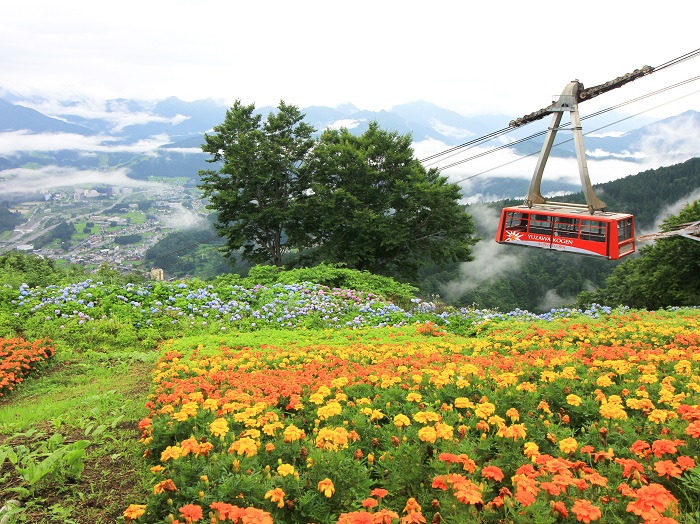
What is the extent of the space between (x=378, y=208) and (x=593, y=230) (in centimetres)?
1255

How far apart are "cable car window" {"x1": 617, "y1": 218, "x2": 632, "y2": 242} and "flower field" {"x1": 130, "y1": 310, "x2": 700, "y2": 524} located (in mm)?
9114

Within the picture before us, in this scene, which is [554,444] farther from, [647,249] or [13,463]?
[647,249]

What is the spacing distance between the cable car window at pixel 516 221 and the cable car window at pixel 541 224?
291 mm

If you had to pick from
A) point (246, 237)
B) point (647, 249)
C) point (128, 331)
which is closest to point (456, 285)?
point (647, 249)

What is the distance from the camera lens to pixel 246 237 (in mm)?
26828

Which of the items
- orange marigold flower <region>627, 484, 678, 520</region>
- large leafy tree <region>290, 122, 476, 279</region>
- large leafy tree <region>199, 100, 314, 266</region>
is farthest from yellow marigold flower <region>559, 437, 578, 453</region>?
large leafy tree <region>199, 100, 314, 266</region>

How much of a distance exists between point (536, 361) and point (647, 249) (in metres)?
36.1

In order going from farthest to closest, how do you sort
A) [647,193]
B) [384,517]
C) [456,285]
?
[647,193]
[456,285]
[384,517]

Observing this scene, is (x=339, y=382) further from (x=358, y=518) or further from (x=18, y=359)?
(x=18, y=359)

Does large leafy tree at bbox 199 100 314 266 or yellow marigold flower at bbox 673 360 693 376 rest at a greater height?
large leafy tree at bbox 199 100 314 266

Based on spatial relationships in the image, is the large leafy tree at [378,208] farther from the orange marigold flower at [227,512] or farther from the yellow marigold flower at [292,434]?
the orange marigold flower at [227,512]

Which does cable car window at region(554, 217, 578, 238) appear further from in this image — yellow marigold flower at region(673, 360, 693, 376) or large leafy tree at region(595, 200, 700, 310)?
large leafy tree at region(595, 200, 700, 310)

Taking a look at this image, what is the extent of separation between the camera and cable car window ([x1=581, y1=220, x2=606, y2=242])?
49.4ft

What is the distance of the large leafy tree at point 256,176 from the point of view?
83.2 feet
